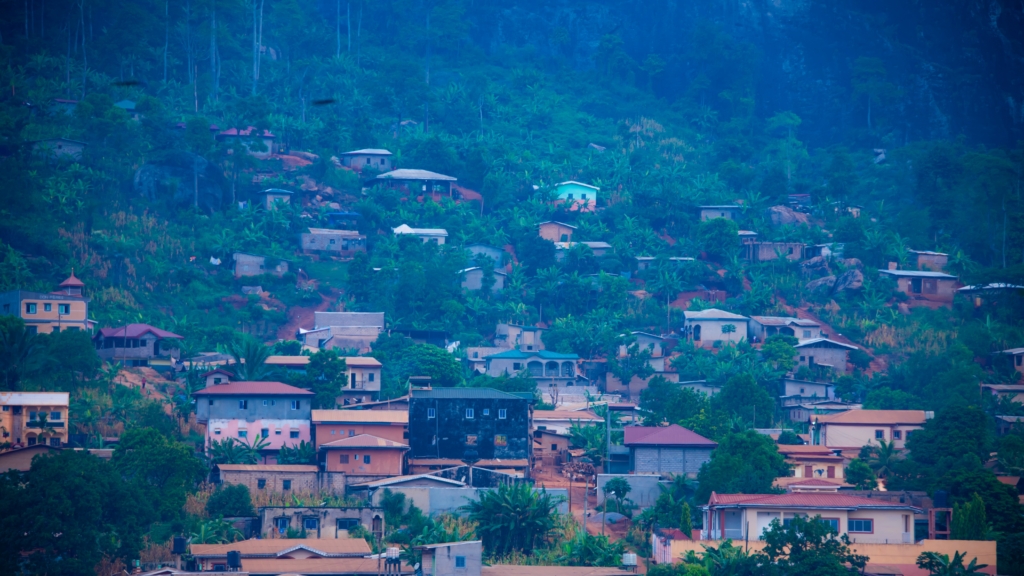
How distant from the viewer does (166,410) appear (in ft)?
176

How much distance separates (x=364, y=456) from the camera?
1932 inches

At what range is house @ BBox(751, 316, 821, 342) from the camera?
67.3 meters

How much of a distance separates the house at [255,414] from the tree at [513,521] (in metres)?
10.5

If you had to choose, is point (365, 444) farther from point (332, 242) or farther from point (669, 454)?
point (332, 242)

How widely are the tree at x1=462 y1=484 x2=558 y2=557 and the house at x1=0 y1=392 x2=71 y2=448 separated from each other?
15861mm

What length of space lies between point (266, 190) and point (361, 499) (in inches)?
1218

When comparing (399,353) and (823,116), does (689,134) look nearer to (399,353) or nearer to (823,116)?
(823,116)

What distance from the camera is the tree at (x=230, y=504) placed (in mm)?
44469

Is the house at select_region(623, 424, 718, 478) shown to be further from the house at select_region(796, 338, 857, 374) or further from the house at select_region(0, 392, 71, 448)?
the house at select_region(0, 392, 71, 448)

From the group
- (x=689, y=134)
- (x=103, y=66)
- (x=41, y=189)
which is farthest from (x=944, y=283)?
(x=103, y=66)

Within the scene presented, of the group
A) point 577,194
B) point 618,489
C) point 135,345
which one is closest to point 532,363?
point 618,489

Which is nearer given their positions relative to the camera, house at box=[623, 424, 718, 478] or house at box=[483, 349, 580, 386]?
house at box=[623, 424, 718, 478]

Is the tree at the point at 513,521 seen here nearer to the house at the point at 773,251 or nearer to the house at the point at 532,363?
the house at the point at 532,363

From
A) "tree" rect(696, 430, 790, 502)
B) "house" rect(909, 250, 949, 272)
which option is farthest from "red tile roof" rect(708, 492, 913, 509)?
"house" rect(909, 250, 949, 272)
